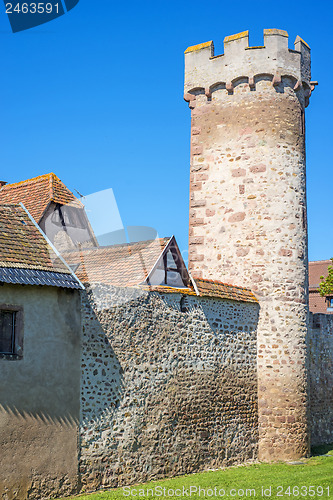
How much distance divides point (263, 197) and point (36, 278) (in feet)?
23.6

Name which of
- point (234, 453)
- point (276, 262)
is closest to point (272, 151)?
point (276, 262)

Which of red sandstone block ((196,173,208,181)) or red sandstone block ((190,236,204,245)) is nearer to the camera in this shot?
red sandstone block ((190,236,204,245))

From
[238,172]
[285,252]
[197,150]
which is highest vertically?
[197,150]

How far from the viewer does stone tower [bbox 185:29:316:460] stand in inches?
576

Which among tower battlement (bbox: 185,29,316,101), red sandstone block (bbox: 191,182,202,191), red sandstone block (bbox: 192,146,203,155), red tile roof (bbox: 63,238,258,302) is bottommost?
red tile roof (bbox: 63,238,258,302)

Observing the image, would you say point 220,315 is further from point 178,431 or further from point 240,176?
point 240,176

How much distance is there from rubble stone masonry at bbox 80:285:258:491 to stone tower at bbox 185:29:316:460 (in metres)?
0.73

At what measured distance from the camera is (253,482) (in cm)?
1138

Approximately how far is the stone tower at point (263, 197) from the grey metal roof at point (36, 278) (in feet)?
19.2

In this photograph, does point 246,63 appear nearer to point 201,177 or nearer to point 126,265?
point 201,177

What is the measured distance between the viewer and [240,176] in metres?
15.7

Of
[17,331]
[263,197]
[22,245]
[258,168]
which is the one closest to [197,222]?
[263,197]

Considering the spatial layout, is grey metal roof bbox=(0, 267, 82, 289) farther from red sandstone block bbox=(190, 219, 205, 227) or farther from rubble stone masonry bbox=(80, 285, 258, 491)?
red sandstone block bbox=(190, 219, 205, 227)

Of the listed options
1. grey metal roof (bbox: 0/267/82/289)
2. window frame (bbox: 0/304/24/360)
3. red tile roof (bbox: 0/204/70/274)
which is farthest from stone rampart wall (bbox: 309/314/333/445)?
window frame (bbox: 0/304/24/360)
